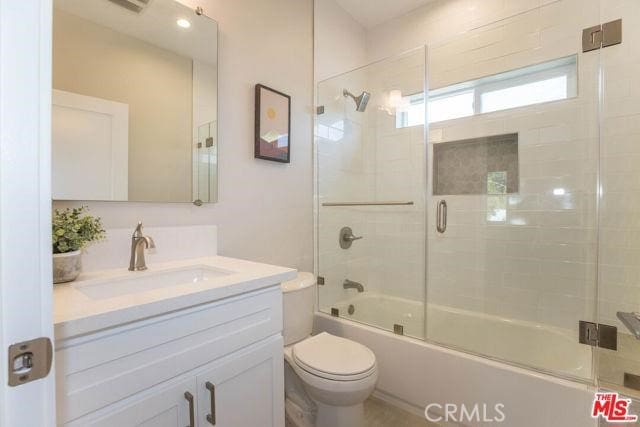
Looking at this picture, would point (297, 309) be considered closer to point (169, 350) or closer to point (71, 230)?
point (169, 350)

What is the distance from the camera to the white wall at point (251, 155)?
5.08 ft

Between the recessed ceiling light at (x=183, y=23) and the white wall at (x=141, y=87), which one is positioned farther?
the recessed ceiling light at (x=183, y=23)

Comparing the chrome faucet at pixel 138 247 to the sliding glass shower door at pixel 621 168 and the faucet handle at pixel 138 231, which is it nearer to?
the faucet handle at pixel 138 231

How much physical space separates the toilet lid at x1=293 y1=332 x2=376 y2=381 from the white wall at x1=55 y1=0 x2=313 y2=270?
1.87ft

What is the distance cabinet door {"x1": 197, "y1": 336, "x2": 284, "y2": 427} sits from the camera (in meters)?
0.89

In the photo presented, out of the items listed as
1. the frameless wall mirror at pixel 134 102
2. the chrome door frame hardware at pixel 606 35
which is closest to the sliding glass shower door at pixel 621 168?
the chrome door frame hardware at pixel 606 35

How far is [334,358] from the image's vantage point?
57.2 inches

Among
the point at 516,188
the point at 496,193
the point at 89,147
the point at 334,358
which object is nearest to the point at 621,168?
the point at 516,188

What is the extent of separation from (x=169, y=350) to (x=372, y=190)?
1.97m

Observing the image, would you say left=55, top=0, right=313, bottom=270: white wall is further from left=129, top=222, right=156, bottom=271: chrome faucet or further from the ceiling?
the ceiling

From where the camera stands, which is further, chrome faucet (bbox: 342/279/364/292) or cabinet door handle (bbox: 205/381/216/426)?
chrome faucet (bbox: 342/279/364/292)

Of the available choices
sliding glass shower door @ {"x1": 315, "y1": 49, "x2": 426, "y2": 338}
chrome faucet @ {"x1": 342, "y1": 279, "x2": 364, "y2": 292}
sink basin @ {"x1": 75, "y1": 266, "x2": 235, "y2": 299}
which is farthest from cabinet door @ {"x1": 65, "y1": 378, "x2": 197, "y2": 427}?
chrome faucet @ {"x1": 342, "y1": 279, "x2": 364, "y2": 292}

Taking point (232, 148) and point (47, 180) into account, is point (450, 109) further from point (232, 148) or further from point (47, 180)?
point (47, 180)

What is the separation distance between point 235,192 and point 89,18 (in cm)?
90
